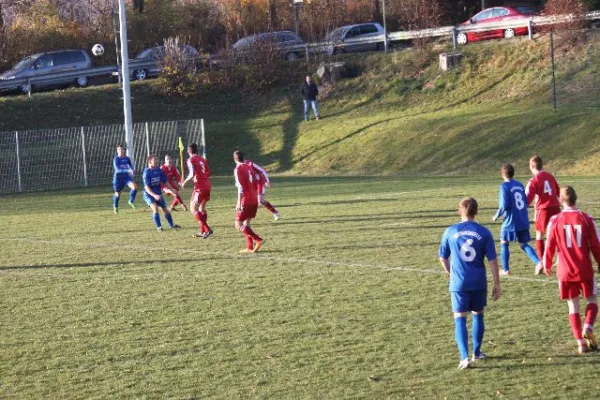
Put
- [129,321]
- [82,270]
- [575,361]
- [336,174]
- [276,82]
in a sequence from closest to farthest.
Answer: [575,361]
[129,321]
[82,270]
[336,174]
[276,82]

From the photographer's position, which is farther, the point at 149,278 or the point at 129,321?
the point at 149,278

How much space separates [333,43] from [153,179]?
30.7m

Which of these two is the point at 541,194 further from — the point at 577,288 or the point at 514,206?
the point at 577,288

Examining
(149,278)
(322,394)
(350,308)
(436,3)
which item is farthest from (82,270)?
(436,3)

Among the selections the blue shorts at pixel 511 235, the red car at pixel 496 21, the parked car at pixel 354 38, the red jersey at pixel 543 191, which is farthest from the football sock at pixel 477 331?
the parked car at pixel 354 38

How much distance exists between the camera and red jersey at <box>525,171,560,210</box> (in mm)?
14125

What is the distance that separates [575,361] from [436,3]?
1738 inches

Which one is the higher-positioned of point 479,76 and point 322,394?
point 479,76

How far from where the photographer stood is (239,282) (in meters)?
14.3

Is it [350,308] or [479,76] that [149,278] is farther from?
[479,76]

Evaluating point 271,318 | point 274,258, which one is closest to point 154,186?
point 274,258

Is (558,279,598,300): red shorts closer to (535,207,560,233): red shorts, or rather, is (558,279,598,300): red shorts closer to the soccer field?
the soccer field

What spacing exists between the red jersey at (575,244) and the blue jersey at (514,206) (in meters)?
4.18

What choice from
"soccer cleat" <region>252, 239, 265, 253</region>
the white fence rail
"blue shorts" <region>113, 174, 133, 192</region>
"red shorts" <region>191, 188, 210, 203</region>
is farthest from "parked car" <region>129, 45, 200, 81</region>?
"soccer cleat" <region>252, 239, 265, 253</region>
